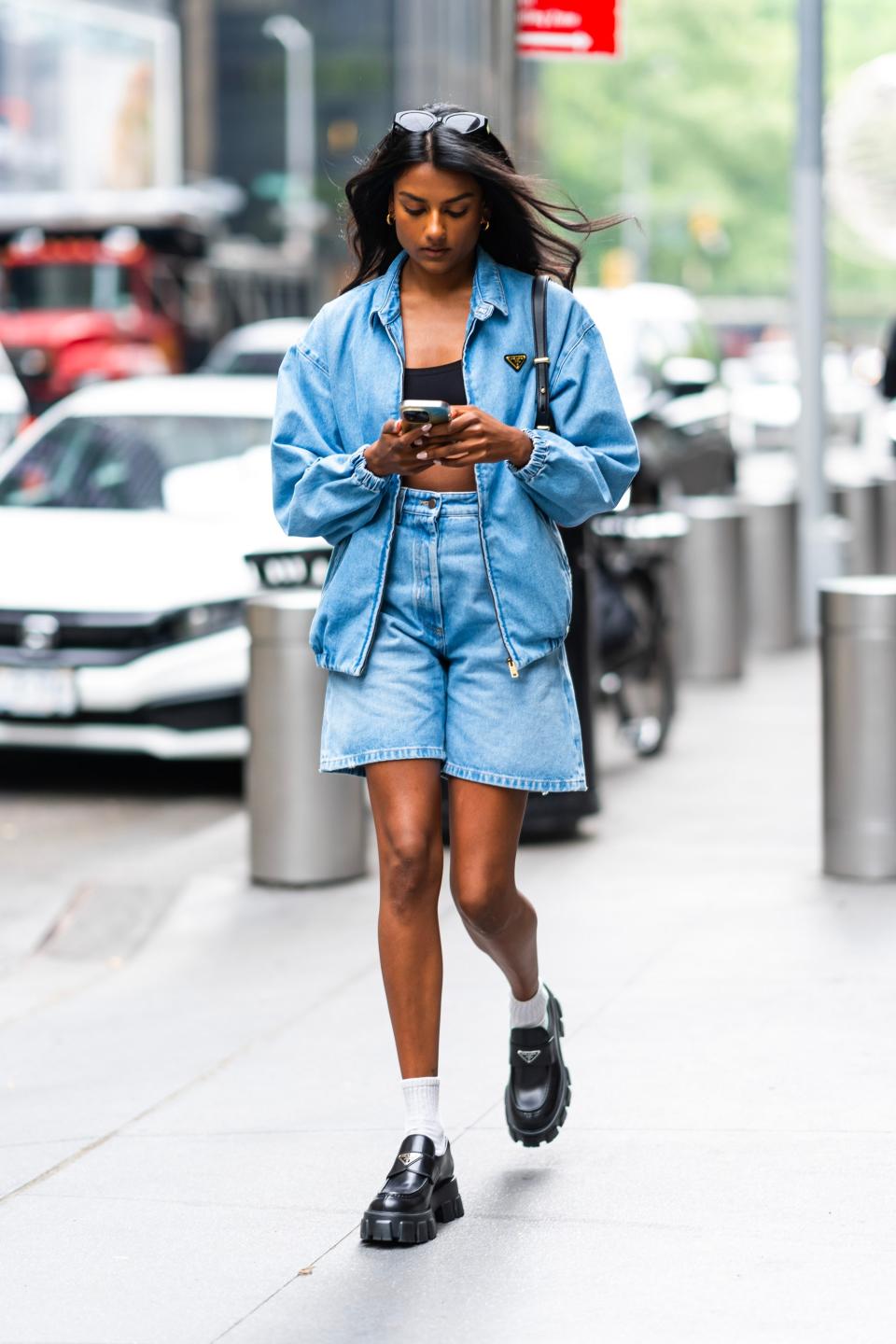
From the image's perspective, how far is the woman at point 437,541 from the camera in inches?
157

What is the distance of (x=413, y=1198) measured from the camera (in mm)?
3941

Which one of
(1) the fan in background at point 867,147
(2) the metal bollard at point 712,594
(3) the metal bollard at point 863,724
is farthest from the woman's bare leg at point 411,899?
(1) the fan in background at point 867,147

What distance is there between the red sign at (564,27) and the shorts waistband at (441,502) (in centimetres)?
533

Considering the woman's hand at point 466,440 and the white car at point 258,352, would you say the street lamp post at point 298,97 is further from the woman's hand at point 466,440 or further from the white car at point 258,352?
the woman's hand at point 466,440

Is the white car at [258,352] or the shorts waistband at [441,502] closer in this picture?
the shorts waistband at [441,502]

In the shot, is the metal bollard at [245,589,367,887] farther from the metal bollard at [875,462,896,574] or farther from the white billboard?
the white billboard

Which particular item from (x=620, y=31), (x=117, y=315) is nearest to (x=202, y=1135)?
(x=620, y=31)

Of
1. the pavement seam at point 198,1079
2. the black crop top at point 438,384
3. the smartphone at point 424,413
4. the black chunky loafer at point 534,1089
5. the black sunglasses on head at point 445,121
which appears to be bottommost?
the pavement seam at point 198,1079

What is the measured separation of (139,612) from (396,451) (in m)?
4.94

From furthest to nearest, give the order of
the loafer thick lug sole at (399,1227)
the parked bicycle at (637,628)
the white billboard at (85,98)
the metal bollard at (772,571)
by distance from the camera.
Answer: the white billboard at (85,98)
the metal bollard at (772,571)
the parked bicycle at (637,628)
the loafer thick lug sole at (399,1227)

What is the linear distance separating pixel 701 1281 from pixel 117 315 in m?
23.7

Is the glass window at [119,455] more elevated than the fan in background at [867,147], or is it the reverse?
the fan in background at [867,147]

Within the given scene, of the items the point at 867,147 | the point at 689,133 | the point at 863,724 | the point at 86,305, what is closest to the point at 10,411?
the point at 867,147

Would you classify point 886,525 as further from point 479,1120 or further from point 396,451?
point 396,451
